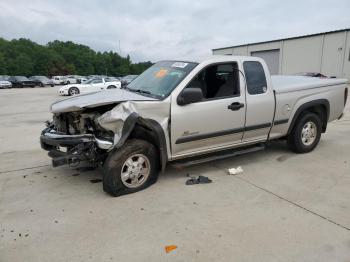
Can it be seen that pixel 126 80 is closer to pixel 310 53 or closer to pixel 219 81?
pixel 219 81

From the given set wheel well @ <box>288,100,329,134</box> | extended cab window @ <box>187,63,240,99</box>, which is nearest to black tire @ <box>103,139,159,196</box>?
extended cab window @ <box>187,63,240,99</box>

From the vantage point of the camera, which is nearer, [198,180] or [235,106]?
[198,180]

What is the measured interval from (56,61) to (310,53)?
230 feet

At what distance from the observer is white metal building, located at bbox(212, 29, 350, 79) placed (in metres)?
33.0

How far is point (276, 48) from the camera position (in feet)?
130

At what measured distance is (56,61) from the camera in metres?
86.4

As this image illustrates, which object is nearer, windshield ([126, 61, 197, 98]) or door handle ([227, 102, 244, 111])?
windshield ([126, 61, 197, 98])

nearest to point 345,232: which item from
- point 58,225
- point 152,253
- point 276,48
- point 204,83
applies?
point 152,253

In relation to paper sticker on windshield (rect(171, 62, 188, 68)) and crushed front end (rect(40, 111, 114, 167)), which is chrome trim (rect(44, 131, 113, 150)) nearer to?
crushed front end (rect(40, 111, 114, 167))

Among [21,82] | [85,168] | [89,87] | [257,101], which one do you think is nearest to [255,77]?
[257,101]

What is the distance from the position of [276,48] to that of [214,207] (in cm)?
3932

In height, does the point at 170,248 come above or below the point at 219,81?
below

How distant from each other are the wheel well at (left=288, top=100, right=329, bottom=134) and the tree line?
2212 inches

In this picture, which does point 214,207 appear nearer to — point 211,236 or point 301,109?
point 211,236
